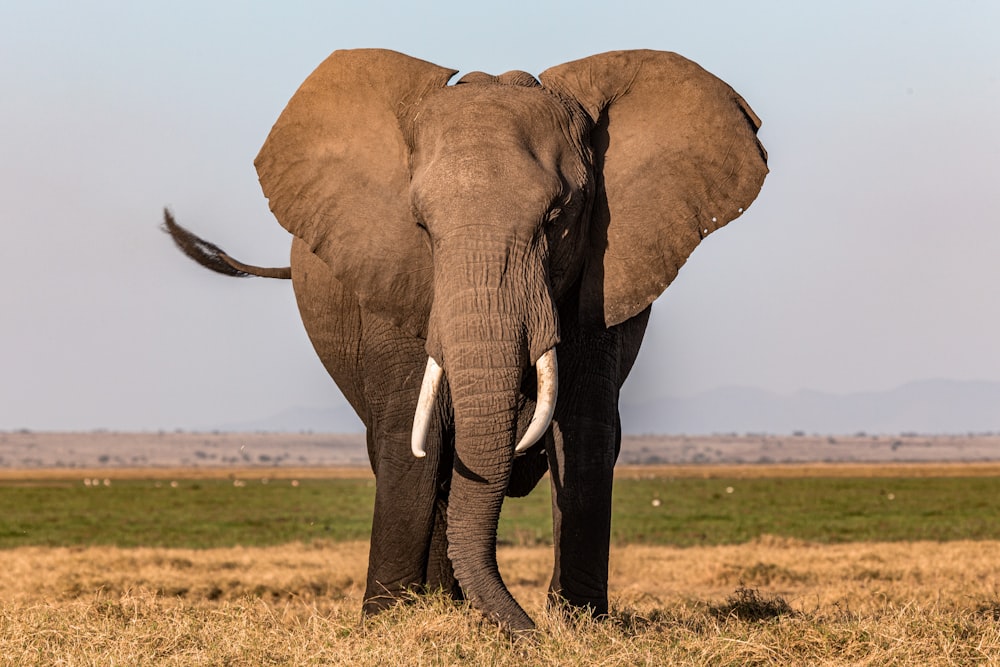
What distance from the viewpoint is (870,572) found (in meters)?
18.1

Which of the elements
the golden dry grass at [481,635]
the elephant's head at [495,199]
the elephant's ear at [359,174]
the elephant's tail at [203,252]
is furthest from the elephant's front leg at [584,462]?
the elephant's tail at [203,252]

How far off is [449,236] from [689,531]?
2821 centimetres

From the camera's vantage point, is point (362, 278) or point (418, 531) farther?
point (418, 531)

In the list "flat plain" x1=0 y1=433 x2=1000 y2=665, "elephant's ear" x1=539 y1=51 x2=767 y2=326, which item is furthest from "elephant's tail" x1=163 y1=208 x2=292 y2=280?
"elephant's ear" x1=539 y1=51 x2=767 y2=326

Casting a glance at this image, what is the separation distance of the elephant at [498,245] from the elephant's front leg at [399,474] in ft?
0.04

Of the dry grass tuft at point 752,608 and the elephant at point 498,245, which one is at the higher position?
the elephant at point 498,245

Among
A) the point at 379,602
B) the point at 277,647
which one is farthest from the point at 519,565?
the point at 277,647

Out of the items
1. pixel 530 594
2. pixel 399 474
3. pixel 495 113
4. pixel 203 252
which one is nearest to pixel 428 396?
pixel 399 474

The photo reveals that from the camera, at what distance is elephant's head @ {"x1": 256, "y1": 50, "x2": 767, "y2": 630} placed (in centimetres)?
673

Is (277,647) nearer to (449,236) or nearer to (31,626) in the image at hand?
(31,626)

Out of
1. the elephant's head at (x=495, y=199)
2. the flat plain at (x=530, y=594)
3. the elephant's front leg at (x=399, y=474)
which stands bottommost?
the flat plain at (x=530, y=594)

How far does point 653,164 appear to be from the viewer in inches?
309

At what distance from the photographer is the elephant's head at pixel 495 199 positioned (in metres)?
6.73

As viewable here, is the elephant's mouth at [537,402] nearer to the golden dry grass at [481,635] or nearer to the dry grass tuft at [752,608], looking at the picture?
the golden dry grass at [481,635]
